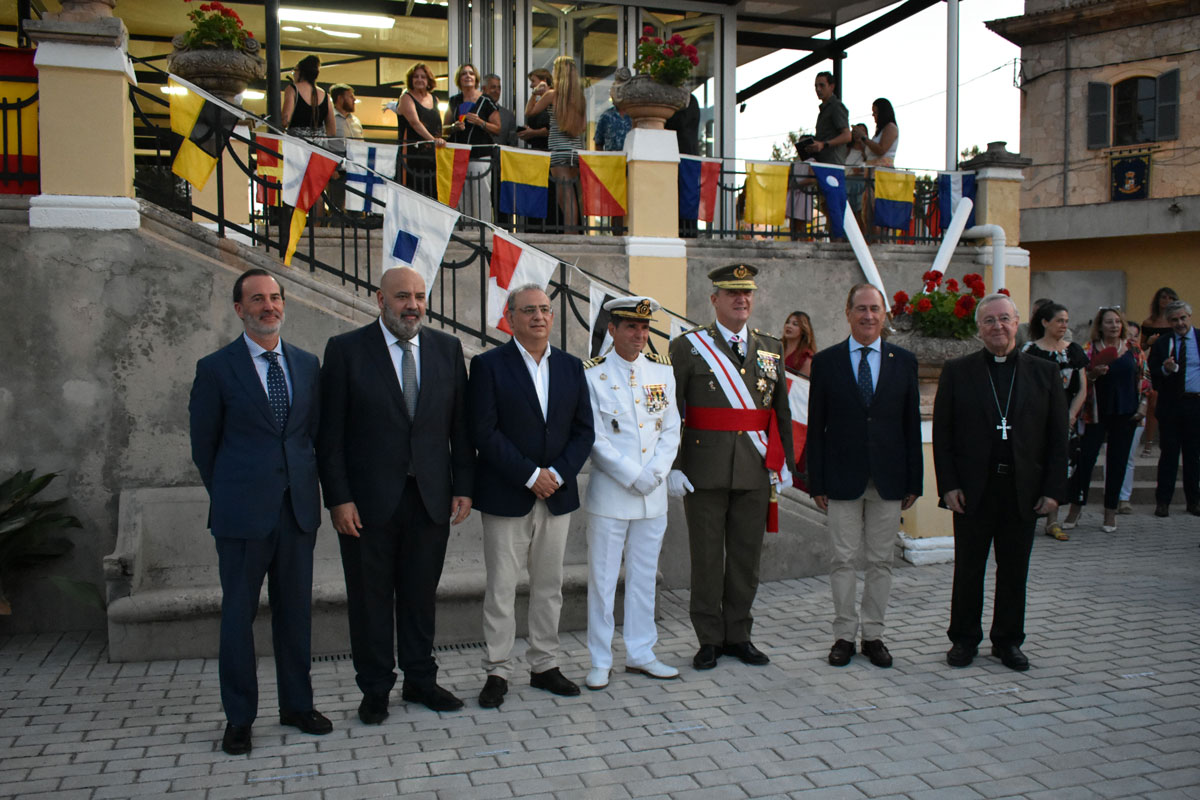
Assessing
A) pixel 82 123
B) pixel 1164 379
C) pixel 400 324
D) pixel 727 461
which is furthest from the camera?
pixel 1164 379

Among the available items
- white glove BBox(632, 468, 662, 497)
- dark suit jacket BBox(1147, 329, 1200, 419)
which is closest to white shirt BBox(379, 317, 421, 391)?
white glove BBox(632, 468, 662, 497)

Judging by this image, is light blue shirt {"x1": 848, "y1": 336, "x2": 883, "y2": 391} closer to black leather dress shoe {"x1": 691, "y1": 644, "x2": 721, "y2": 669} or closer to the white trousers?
the white trousers

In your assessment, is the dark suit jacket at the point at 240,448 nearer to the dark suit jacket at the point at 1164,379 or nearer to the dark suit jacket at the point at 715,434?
the dark suit jacket at the point at 715,434

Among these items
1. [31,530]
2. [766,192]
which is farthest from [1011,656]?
[766,192]

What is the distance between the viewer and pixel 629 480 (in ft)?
16.4

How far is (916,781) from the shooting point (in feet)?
12.7

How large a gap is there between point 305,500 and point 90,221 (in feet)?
9.42

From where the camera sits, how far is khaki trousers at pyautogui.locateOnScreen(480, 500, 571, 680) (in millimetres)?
4797

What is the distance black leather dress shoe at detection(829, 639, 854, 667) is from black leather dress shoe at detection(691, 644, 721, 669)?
2.07 feet

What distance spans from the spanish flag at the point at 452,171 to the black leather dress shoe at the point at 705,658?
592 centimetres

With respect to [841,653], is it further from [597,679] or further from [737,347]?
[737,347]

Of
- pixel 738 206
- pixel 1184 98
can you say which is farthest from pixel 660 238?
pixel 1184 98

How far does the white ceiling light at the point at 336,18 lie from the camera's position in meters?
13.4

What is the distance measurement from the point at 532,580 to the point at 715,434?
1.26 m
